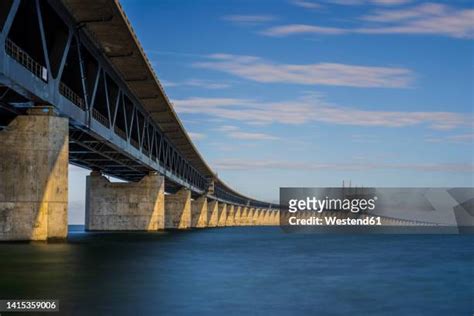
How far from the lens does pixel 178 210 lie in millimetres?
98688

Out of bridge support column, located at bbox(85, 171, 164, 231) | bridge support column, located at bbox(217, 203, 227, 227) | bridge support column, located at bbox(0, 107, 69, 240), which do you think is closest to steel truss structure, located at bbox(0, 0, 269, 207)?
bridge support column, located at bbox(0, 107, 69, 240)

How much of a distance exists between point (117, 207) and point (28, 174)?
39306 millimetres

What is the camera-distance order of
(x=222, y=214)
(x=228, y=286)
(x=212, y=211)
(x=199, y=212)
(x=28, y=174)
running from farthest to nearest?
(x=222, y=214)
(x=212, y=211)
(x=199, y=212)
(x=28, y=174)
(x=228, y=286)

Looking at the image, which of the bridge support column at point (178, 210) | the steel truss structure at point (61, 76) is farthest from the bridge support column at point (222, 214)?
the steel truss structure at point (61, 76)

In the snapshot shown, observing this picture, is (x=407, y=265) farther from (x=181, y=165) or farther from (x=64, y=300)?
(x=181, y=165)

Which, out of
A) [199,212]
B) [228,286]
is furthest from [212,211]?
[228,286]

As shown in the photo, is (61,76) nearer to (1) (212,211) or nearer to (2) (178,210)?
(2) (178,210)

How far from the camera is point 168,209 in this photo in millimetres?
98625

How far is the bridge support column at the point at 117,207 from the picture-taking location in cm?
6956

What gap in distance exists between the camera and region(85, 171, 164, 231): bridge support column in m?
69.6

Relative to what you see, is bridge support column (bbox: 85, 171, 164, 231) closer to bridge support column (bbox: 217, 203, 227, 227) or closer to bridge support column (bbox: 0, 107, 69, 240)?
bridge support column (bbox: 0, 107, 69, 240)

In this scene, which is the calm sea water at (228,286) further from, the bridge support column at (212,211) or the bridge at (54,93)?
the bridge support column at (212,211)

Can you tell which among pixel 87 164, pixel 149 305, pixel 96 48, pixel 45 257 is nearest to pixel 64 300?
pixel 149 305

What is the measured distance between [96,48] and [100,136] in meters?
7.03
